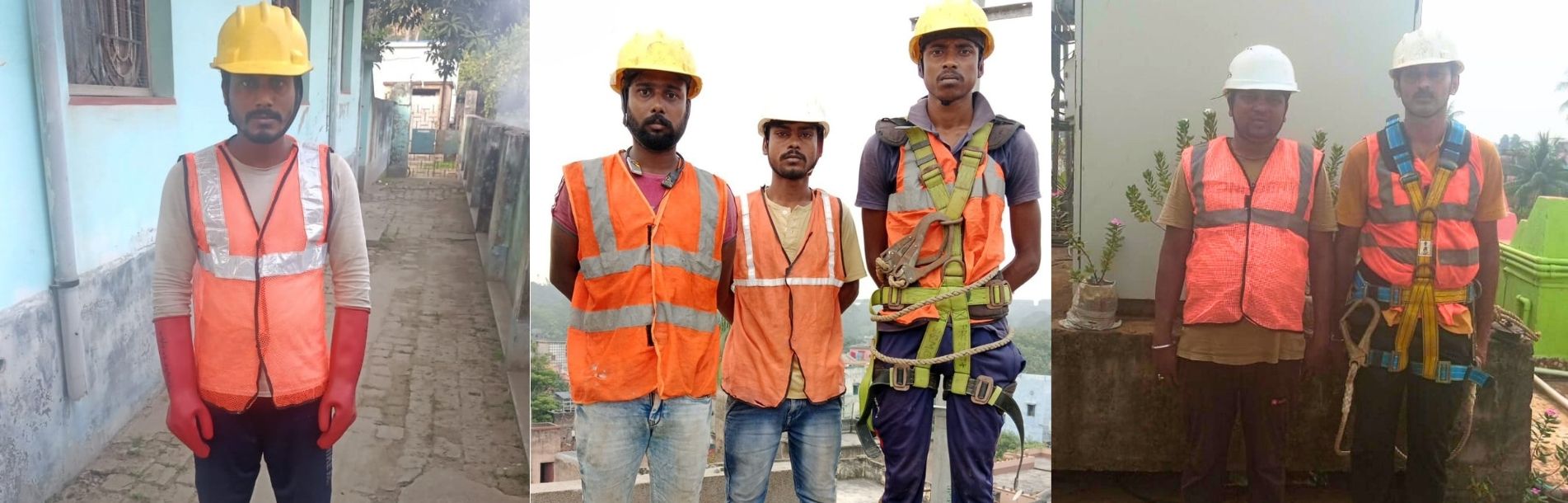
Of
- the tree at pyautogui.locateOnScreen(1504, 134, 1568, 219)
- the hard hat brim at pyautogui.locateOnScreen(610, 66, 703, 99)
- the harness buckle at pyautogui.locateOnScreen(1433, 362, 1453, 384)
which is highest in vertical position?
the hard hat brim at pyautogui.locateOnScreen(610, 66, 703, 99)

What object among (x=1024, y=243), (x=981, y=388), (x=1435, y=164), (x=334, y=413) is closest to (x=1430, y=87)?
(x=1435, y=164)

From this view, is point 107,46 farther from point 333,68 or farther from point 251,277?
point 251,277

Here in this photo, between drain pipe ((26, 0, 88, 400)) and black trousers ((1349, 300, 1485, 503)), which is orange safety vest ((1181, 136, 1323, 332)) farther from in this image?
drain pipe ((26, 0, 88, 400))

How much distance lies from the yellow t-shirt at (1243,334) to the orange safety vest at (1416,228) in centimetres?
18

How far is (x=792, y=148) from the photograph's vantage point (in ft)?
13.3

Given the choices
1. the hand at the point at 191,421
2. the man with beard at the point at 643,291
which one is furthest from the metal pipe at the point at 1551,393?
the hand at the point at 191,421

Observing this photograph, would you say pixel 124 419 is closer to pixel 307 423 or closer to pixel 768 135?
pixel 307 423

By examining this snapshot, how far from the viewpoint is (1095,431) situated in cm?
476

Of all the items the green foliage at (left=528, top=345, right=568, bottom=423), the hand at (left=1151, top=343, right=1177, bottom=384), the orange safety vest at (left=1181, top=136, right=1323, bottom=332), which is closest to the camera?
the orange safety vest at (left=1181, top=136, right=1323, bottom=332)

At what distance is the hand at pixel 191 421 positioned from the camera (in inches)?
160

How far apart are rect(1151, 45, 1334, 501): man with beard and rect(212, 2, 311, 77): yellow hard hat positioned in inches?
137

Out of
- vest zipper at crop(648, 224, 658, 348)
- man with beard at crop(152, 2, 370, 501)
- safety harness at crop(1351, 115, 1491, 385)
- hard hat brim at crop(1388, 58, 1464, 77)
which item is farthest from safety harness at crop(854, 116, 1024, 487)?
man with beard at crop(152, 2, 370, 501)

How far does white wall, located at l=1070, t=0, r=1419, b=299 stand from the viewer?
4359 millimetres

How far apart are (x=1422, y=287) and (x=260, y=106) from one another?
14.9 feet
